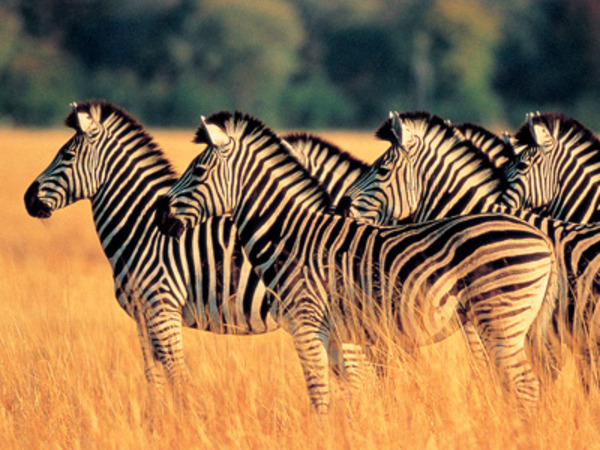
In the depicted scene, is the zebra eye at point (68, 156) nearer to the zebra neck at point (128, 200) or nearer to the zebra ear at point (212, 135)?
the zebra neck at point (128, 200)

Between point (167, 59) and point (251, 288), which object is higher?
point (167, 59)

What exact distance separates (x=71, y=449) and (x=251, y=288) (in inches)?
74.7

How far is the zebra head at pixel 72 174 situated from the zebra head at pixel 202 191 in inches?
44.4

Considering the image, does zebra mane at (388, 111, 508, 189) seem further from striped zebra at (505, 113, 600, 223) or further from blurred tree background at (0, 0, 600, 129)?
blurred tree background at (0, 0, 600, 129)

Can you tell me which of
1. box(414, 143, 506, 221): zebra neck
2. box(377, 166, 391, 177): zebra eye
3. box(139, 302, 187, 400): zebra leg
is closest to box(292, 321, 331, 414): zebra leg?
box(139, 302, 187, 400): zebra leg

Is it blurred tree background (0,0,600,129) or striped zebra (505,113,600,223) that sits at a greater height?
blurred tree background (0,0,600,129)

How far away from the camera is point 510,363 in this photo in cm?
536

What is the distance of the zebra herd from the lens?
17.9ft

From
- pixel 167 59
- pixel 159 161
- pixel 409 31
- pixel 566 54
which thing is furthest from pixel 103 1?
pixel 159 161

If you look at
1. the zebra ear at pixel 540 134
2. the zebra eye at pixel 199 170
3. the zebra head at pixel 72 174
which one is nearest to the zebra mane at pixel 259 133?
the zebra eye at pixel 199 170

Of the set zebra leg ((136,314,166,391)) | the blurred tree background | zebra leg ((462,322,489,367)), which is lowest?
zebra leg ((462,322,489,367))

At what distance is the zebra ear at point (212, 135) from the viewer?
20.1ft

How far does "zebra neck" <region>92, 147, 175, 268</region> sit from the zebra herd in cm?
1

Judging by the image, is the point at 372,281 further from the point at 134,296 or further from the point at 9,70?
the point at 9,70
